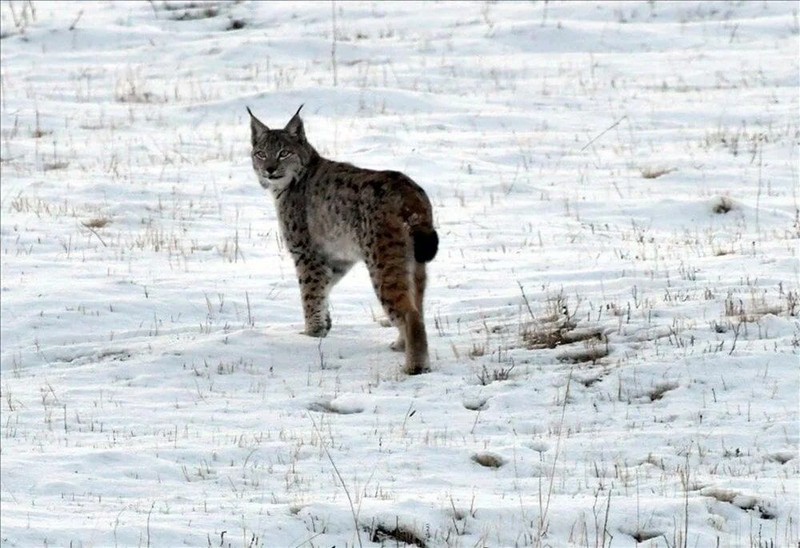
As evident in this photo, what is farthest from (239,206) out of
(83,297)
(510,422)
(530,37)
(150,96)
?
(530,37)

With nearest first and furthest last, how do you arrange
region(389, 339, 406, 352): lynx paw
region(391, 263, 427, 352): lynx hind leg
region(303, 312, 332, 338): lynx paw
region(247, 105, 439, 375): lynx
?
region(247, 105, 439, 375): lynx → region(391, 263, 427, 352): lynx hind leg → region(389, 339, 406, 352): lynx paw → region(303, 312, 332, 338): lynx paw

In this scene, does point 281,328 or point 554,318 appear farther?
point 281,328

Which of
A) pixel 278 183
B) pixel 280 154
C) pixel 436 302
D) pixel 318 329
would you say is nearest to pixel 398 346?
pixel 318 329

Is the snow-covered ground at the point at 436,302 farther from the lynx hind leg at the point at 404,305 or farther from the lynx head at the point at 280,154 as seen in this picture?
the lynx head at the point at 280,154

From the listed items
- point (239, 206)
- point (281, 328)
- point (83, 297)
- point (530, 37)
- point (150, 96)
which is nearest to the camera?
point (281, 328)

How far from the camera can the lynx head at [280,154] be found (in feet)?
34.8

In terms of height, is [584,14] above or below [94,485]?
above

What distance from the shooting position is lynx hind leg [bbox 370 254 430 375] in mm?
8820

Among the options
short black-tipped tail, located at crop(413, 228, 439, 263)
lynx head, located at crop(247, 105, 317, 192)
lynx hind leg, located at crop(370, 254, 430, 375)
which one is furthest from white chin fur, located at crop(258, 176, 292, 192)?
short black-tipped tail, located at crop(413, 228, 439, 263)

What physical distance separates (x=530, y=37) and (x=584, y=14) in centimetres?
173

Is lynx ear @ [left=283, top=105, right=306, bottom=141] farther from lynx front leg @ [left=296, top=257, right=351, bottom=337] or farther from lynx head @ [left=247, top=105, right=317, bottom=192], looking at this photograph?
lynx front leg @ [left=296, top=257, right=351, bottom=337]

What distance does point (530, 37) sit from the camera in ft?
71.5

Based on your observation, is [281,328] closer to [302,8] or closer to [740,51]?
[740,51]

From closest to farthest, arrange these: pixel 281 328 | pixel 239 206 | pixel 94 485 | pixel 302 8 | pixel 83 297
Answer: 1. pixel 94 485
2. pixel 281 328
3. pixel 83 297
4. pixel 239 206
5. pixel 302 8
